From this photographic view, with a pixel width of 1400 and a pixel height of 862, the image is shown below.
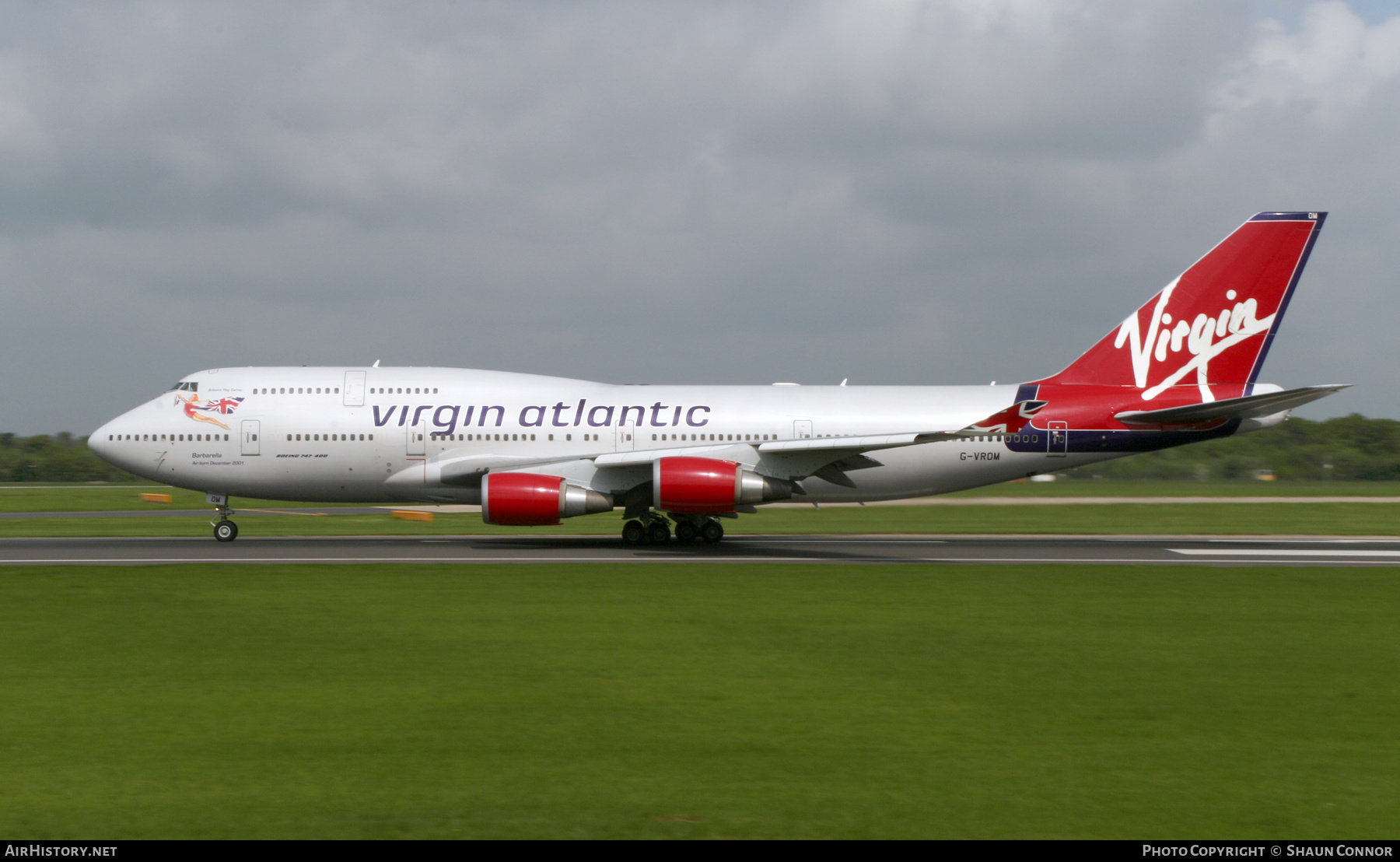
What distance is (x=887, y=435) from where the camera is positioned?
78.0ft

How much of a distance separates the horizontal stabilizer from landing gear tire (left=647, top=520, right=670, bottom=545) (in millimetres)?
10972

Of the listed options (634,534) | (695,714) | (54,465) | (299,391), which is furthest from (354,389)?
(54,465)

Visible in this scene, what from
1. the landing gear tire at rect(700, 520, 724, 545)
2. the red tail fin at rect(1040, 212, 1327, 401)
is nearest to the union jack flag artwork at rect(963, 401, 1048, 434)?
the red tail fin at rect(1040, 212, 1327, 401)

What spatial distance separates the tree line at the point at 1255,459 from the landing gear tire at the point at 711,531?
1027 inches

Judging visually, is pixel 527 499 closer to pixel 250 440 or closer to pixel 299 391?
pixel 299 391

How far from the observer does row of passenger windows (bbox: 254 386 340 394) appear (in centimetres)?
2627

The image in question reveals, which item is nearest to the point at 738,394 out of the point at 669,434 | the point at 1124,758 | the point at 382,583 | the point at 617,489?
the point at 669,434

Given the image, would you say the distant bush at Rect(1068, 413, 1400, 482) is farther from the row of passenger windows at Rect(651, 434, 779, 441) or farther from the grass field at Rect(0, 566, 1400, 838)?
the grass field at Rect(0, 566, 1400, 838)

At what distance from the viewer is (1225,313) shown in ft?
86.5

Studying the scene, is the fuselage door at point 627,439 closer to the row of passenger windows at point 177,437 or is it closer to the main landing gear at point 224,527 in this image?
the main landing gear at point 224,527

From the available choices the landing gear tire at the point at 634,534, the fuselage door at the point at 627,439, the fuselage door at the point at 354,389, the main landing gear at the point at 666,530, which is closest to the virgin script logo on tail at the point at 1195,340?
the main landing gear at the point at 666,530

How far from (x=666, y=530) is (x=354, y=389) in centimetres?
833

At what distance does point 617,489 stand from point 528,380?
438 cm

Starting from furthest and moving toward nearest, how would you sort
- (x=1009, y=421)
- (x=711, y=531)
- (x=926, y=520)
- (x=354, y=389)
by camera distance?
1. (x=926, y=520)
2. (x=354, y=389)
3. (x=711, y=531)
4. (x=1009, y=421)
